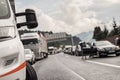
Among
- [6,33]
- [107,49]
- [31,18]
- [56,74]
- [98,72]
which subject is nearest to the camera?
[6,33]

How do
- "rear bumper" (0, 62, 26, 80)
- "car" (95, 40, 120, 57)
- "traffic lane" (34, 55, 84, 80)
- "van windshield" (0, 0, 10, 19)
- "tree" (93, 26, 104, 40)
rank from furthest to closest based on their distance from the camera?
"tree" (93, 26, 104, 40) → "car" (95, 40, 120, 57) → "traffic lane" (34, 55, 84, 80) → "van windshield" (0, 0, 10, 19) → "rear bumper" (0, 62, 26, 80)

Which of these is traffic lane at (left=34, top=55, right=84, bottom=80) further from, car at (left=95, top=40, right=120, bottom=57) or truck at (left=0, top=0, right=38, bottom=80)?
car at (left=95, top=40, right=120, bottom=57)

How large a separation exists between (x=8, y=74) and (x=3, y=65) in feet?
0.51

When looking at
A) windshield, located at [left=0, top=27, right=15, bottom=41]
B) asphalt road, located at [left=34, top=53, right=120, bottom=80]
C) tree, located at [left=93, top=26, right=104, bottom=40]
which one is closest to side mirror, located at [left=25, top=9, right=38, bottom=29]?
windshield, located at [left=0, top=27, right=15, bottom=41]

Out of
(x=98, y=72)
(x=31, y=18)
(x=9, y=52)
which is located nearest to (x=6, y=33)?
(x=9, y=52)

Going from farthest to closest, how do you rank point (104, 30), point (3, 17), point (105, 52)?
point (104, 30) < point (105, 52) < point (3, 17)

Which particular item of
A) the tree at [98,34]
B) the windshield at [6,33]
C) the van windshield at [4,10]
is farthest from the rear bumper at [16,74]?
the tree at [98,34]

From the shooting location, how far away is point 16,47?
4.62 m

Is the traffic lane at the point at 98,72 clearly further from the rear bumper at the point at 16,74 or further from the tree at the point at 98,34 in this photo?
the tree at the point at 98,34

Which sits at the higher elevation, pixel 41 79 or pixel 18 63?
pixel 18 63

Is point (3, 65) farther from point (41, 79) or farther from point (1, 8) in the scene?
point (41, 79)

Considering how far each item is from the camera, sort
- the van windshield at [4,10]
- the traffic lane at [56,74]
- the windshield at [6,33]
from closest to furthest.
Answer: the windshield at [6,33] < the van windshield at [4,10] < the traffic lane at [56,74]

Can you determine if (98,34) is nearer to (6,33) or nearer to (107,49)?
(107,49)

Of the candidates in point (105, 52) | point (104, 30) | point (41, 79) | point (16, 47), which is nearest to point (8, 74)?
point (16, 47)
